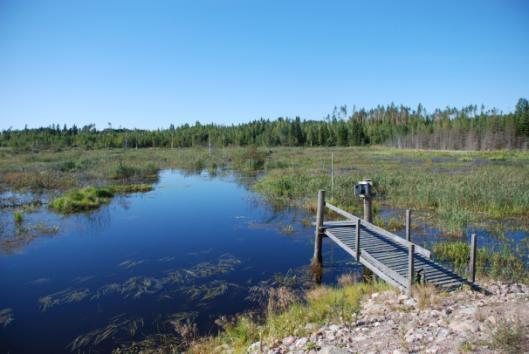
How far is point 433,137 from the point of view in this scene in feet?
250

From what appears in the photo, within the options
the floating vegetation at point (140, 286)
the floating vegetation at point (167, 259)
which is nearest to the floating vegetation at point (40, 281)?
the floating vegetation at point (140, 286)

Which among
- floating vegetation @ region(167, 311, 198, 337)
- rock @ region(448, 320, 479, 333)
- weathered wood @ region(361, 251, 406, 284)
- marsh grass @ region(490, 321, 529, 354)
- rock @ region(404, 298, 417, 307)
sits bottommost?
floating vegetation @ region(167, 311, 198, 337)

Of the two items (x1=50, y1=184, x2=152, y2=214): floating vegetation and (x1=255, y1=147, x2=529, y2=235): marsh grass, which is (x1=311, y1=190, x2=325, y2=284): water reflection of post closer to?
(x1=255, y1=147, x2=529, y2=235): marsh grass

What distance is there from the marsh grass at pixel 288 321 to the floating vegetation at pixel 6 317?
4.65 metres

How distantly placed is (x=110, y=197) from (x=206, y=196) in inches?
246

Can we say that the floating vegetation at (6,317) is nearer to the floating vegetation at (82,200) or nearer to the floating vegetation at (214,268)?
the floating vegetation at (214,268)

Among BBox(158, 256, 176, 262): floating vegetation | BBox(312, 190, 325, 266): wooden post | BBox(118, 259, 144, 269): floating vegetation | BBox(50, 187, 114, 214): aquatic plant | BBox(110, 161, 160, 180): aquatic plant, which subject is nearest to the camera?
BBox(312, 190, 325, 266): wooden post

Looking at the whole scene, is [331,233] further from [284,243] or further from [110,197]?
[110,197]

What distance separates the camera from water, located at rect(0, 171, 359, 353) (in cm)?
728

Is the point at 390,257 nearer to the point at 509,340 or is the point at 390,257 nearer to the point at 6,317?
the point at 509,340

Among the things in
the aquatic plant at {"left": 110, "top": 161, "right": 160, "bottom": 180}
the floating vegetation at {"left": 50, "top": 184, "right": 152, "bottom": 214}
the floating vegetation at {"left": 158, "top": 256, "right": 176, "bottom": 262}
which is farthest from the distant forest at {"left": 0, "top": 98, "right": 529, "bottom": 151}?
the floating vegetation at {"left": 158, "top": 256, "right": 176, "bottom": 262}

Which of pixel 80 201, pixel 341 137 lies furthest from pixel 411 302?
pixel 341 137

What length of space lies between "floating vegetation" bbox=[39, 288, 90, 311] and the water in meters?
0.03

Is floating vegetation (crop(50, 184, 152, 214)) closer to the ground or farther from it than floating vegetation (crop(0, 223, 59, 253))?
farther from it
